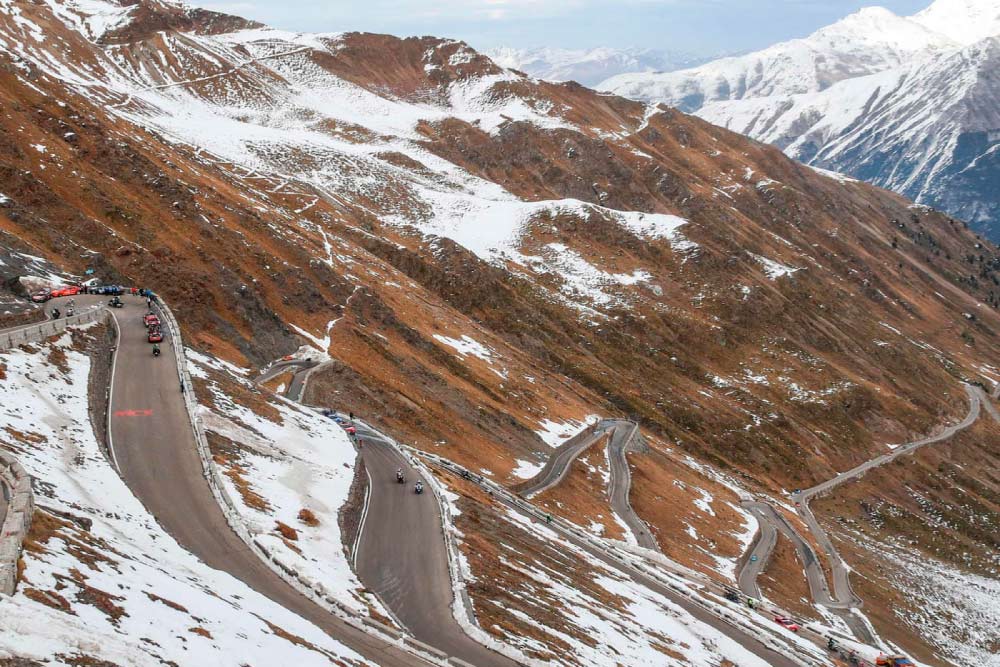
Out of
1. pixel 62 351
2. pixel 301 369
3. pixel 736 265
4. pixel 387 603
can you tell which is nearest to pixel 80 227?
pixel 301 369

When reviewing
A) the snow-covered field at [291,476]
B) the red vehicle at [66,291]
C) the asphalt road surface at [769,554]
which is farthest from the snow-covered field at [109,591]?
the asphalt road surface at [769,554]

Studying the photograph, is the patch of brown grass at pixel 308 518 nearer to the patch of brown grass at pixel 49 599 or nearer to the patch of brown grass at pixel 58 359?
the patch of brown grass at pixel 58 359

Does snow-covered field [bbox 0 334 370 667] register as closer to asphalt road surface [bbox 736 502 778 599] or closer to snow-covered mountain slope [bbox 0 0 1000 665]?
snow-covered mountain slope [bbox 0 0 1000 665]

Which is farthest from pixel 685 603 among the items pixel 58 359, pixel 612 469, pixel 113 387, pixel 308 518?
pixel 58 359

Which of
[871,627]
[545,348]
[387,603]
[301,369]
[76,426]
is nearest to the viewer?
[387,603]

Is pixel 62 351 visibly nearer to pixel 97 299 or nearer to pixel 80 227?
pixel 97 299

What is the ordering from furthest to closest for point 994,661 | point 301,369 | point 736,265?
point 736,265, point 994,661, point 301,369

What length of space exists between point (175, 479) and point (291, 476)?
27.7 ft

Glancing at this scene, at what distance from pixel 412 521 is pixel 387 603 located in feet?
37.3

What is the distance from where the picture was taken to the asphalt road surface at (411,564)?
32.8m

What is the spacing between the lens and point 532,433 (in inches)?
3745

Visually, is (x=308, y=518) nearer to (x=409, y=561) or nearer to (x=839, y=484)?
(x=409, y=561)

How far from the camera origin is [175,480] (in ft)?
125

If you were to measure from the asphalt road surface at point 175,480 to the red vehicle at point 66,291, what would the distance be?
874 cm
